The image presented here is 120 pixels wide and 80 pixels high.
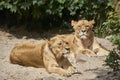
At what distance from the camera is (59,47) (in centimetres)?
841

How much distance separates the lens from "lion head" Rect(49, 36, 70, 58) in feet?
27.5

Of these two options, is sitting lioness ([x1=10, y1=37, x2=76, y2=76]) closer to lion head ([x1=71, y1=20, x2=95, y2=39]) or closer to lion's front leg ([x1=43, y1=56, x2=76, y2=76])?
lion's front leg ([x1=43, y1=56, x2=76, y2=76])

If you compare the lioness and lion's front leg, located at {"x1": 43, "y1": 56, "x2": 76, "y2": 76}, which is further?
the lioness

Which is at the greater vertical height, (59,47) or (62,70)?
(59,47)

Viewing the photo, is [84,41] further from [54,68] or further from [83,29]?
[54,68]

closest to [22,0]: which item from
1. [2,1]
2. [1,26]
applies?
[2,1]

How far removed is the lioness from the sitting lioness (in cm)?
115

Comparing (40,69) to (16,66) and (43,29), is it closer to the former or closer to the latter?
(16,66)

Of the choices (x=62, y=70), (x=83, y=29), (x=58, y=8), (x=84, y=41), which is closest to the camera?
(x=62, y=70)

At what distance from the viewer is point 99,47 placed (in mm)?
9961

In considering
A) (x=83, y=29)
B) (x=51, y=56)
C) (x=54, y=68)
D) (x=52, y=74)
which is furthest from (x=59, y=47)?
(x=83, y=29)

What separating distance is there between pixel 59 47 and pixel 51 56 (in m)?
0.26

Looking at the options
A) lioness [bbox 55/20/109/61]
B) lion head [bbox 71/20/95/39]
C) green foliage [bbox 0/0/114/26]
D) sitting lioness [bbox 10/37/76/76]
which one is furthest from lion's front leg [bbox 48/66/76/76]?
green foliage [bbox 0/0/114/26]

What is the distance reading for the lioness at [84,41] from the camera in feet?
32.2
